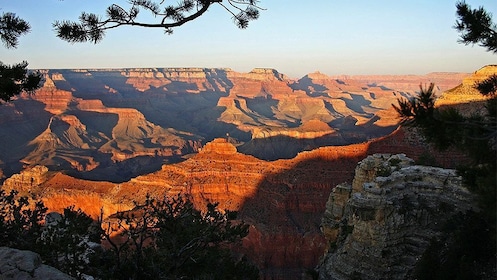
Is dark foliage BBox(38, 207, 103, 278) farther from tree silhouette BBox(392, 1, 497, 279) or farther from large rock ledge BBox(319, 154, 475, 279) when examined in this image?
large rock ledge BBox(319, 154, 475, 279)

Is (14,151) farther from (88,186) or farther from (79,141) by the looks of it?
(88,186)

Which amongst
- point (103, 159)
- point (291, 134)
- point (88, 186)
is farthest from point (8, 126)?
point (88, 186)

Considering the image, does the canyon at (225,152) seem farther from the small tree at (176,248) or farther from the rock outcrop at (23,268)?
the rock outcrop at (23,268)

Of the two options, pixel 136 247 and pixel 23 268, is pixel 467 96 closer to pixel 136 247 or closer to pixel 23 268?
pixel 136 247

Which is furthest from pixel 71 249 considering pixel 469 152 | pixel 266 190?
pixel 266 190

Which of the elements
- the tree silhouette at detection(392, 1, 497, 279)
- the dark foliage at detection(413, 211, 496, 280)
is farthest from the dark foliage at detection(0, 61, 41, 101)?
the dark foliage at detection(413, 211, 496, 280)

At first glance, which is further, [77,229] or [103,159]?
[103,159]
